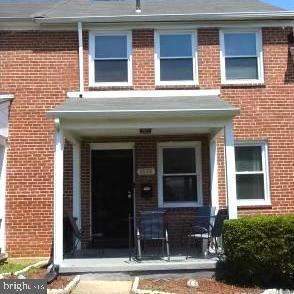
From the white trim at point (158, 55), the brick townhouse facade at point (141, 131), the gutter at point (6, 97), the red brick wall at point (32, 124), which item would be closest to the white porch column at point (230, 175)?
the brick townhouse facade at point (141, 131)

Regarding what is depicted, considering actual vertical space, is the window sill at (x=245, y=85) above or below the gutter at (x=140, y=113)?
above

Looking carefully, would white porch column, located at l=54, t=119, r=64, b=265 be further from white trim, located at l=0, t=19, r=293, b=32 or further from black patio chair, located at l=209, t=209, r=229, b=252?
white trim, located at l=0, t=19, r=293, b=32

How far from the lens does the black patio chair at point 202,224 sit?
11.7m

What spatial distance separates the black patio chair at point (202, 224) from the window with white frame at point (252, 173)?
3.65ft

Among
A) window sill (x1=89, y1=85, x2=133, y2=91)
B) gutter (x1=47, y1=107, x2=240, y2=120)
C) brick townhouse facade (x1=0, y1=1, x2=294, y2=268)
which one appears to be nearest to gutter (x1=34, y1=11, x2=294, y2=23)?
brick townhouse facade (x1=0, y1=1, x2=294, y2=268)

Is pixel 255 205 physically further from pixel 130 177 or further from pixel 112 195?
pixel 112 195

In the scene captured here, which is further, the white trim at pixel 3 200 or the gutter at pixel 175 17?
the gutter at pixel 175 17

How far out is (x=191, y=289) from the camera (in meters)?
9.72

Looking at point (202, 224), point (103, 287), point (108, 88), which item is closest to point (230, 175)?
point (202, 224)

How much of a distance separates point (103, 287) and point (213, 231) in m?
2.79

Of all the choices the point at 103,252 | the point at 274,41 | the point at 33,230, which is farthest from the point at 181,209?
the point at 274,41

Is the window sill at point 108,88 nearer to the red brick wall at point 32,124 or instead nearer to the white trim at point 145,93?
the white trim at point 145,93

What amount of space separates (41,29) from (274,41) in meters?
5.80

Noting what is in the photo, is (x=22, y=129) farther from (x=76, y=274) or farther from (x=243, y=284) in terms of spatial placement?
(x=243, y=284)
